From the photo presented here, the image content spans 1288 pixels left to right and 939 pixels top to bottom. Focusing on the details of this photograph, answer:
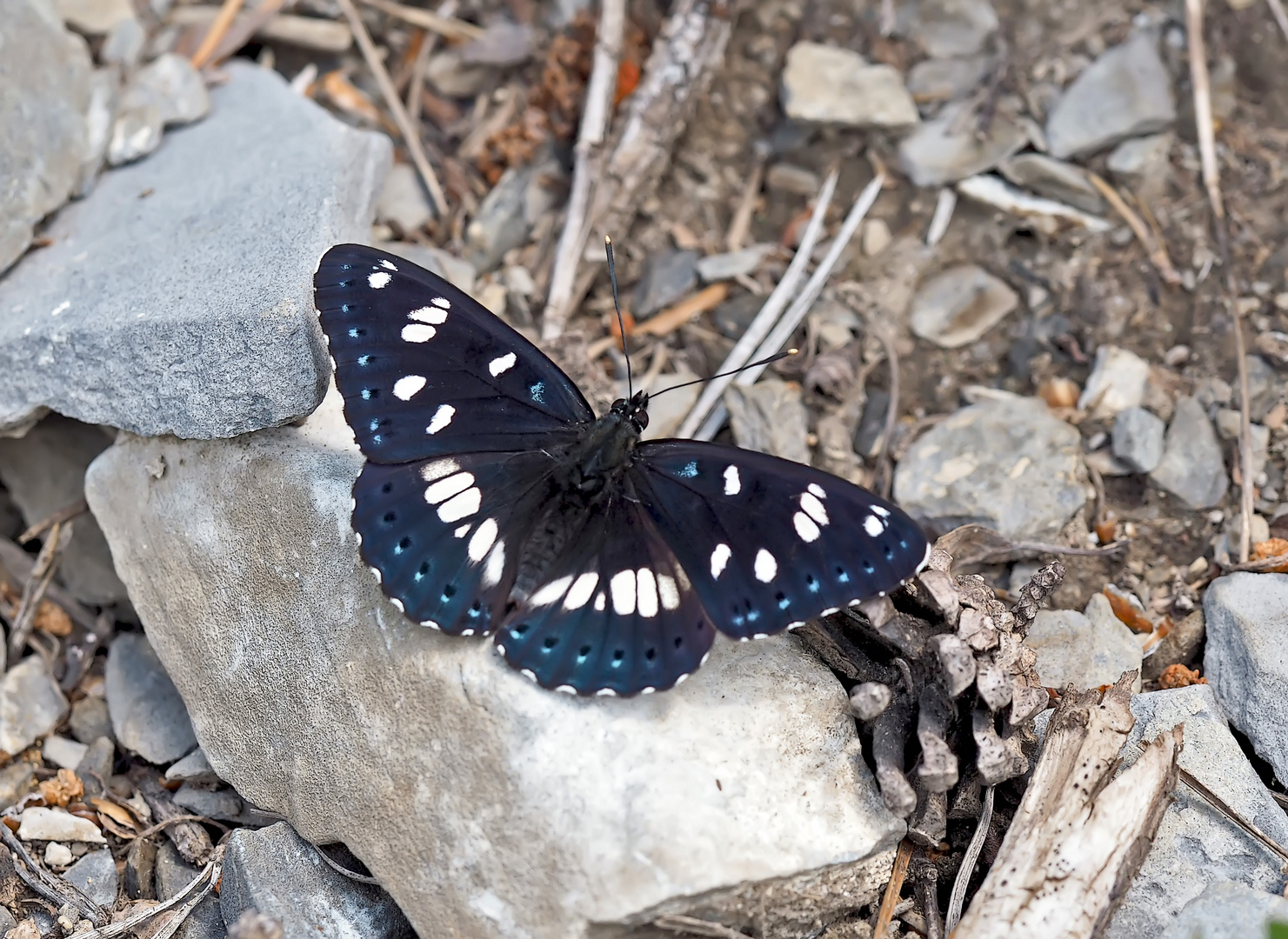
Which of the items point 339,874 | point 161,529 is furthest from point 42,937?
point 161,529

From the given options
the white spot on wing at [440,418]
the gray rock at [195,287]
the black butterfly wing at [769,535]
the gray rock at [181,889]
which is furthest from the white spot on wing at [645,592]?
the gray rock at [181,889]

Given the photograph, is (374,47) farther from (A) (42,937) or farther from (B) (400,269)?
(A) (42,937)

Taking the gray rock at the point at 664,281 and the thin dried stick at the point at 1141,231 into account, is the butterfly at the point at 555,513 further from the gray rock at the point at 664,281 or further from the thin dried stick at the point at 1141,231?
the thin dried stick at the point at 1141,231

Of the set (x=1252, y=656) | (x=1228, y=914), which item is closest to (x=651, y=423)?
(x=1252, y=656)

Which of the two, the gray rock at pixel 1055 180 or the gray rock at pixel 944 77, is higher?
the gray rock at pixel 944 77

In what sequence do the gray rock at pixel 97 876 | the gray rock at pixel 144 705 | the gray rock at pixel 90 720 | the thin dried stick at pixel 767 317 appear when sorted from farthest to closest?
the thin dried stick at pixel 767 317 → the gray rock at pixel 90 720 → the gray rock at pixel 144 705 → the gray rock at pixel 97 876
